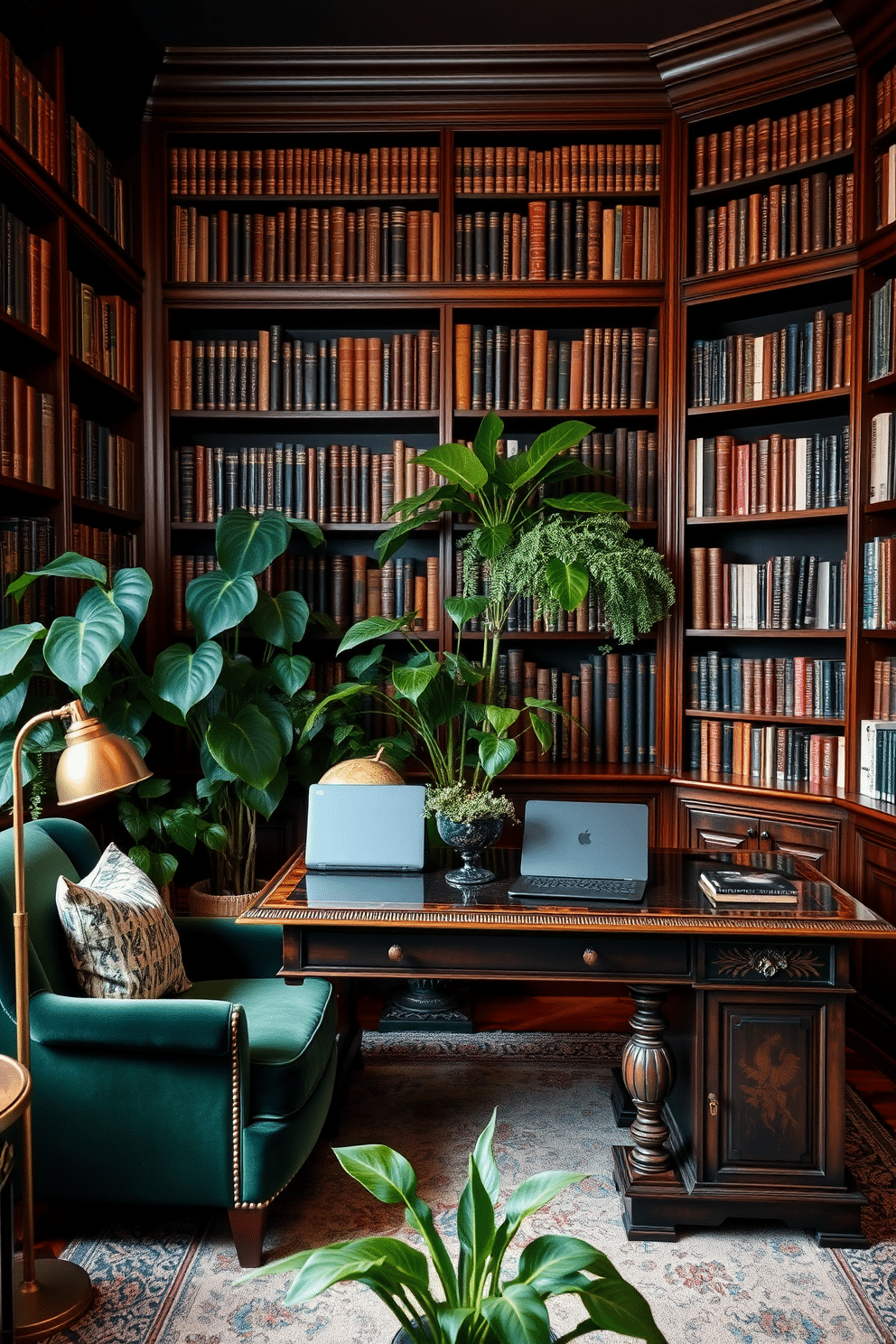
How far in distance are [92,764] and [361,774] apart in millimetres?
837

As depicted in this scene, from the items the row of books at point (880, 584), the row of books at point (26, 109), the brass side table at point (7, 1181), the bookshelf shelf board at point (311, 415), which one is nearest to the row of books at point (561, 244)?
the bookshelf shelf board at point (311, 415)

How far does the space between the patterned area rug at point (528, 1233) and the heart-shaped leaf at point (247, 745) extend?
91 centimetres

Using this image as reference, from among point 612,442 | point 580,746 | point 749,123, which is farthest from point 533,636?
point 749,123

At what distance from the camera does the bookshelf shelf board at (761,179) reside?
3.33 metres

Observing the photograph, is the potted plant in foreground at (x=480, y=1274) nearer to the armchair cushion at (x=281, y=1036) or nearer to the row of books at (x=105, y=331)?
the armchair cushion at (x=281, y=1036)

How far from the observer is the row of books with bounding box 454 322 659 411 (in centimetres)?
364

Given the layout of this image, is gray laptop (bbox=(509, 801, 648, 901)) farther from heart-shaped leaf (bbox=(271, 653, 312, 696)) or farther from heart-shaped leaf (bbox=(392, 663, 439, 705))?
heart-shaped leaf (bbox=(271, 653, 312, 696))

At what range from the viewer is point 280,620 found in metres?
3.19

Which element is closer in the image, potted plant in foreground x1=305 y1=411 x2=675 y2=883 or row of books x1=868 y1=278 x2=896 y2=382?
potted plant in foreground x1=305 y1=411 x2=675 y2=883

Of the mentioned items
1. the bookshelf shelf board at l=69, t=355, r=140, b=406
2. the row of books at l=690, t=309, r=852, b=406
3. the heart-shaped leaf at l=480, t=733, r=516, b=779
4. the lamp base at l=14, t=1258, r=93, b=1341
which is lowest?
the lamp base at l=14, t=1258, r=93, b=1341

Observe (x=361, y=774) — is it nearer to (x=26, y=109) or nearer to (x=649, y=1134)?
(x=649, y=1134)

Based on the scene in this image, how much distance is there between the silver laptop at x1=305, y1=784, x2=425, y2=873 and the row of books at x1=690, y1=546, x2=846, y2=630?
1.77m

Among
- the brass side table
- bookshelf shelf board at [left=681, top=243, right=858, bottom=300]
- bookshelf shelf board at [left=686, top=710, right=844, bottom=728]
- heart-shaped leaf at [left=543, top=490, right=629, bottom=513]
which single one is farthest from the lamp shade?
bookshelf shelf board at [left=681, top=243, right=858, bottom=300]

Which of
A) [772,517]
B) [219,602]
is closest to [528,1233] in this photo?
[219,602]
